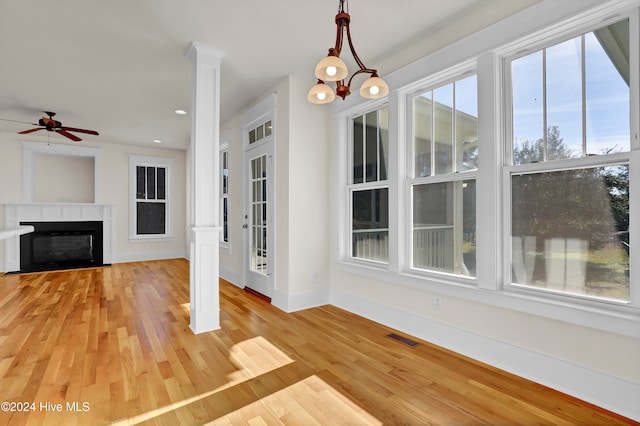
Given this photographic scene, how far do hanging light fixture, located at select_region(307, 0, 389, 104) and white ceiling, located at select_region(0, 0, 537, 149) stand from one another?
2.43 ft

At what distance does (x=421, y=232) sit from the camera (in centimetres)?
314

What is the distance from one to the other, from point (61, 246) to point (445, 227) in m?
7.86

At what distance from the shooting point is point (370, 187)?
3664 mm

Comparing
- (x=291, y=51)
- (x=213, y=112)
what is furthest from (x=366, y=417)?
(x=291, y=51)

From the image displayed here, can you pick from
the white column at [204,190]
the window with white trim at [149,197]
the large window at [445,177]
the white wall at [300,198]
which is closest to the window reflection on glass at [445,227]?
the large window at [445,177]

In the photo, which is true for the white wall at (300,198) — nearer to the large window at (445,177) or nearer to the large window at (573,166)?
the large window at (445,177)

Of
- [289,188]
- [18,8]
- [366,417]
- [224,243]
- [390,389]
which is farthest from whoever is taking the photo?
[224,243]

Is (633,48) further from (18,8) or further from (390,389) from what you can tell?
(18,8)

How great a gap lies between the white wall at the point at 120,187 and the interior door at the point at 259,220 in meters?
4.14

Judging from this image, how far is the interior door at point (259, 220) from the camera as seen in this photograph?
13.9ft

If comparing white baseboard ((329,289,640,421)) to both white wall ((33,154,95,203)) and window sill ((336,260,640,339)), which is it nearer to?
window sill ((336,260,640,339))

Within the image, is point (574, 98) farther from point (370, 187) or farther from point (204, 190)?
point (204, 190)

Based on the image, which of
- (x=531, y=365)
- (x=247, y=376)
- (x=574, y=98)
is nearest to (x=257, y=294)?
(x=247, y=376)

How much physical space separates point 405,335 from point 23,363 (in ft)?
10.4
